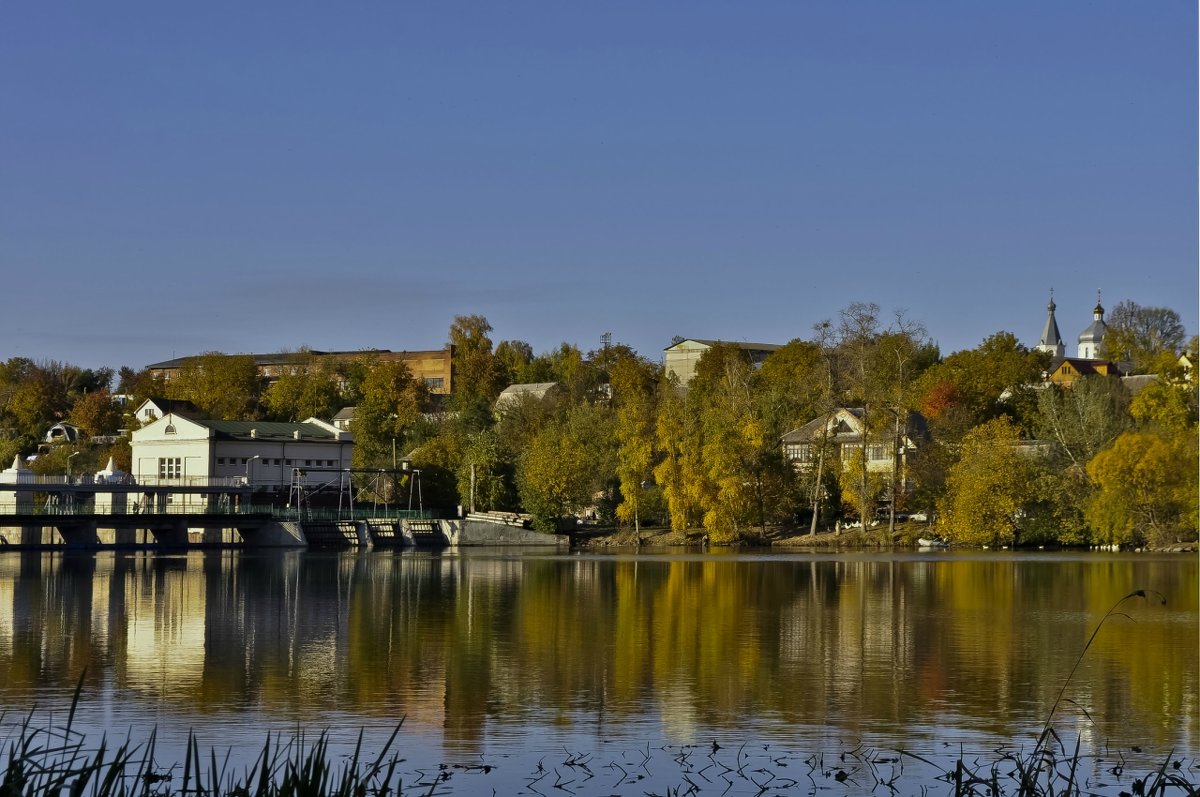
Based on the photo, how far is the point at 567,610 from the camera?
3525 centimetres

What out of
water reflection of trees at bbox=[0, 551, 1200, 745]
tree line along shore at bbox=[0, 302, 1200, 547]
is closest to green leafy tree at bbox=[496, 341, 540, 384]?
tree line along shore at bbox=[0, 302, 1200, 547]

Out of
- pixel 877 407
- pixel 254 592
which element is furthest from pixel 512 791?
pixel 877 407

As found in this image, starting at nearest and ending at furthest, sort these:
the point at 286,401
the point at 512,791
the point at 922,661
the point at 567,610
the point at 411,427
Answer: the point at 512,791
the point at 922,661
the point at 567,610
the point at 411,427
the point at 286,401

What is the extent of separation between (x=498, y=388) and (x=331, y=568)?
3245 inches

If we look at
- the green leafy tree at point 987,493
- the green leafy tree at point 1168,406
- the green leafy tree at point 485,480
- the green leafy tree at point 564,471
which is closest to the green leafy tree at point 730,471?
the green leafy tree at point 564,471

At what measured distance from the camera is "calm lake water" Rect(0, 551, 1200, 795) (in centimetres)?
1650

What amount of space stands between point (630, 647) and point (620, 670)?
3.42m

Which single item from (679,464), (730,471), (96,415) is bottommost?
(730,471)

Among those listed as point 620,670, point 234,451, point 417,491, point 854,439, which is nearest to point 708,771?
point 620,670

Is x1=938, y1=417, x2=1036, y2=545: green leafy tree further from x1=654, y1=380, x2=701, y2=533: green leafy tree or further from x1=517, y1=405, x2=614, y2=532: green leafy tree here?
x1=517, y1=405, x2=614, y2=532: green leafy tree

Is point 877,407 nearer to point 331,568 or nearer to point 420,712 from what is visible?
point 331,568

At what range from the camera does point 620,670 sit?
23.3m

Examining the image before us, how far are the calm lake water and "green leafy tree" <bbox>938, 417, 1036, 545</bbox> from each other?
2422 cm

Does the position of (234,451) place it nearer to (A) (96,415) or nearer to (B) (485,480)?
(B) (485,480)
